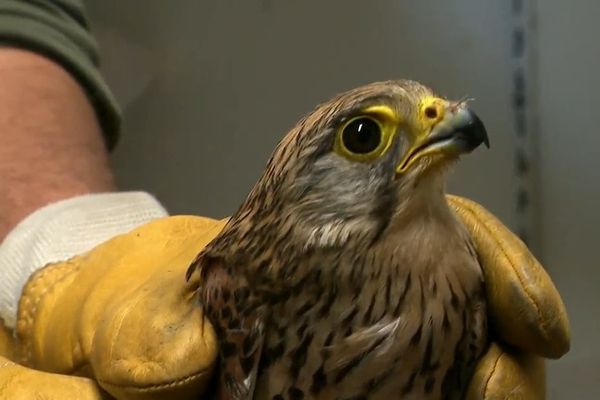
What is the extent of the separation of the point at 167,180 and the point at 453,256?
89cm

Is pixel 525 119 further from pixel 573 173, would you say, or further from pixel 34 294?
pixel 34 294

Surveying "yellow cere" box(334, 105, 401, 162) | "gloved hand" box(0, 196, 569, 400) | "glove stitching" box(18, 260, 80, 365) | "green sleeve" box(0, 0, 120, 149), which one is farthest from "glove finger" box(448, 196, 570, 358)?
"green sleeve" box(0, 0, 120, 149)

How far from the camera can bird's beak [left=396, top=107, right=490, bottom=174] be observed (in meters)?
0.51

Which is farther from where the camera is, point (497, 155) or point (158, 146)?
point (158, 146)

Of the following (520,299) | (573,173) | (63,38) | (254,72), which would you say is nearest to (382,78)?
(254,72)

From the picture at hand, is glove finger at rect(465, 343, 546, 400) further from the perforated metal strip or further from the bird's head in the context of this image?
the perforated metal strip

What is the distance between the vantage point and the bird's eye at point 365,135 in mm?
521

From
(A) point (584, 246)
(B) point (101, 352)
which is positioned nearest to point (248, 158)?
(A) point (584, 246)

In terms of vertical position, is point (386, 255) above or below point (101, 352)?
above

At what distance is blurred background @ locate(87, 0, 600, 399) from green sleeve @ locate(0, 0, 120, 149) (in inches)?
8.7

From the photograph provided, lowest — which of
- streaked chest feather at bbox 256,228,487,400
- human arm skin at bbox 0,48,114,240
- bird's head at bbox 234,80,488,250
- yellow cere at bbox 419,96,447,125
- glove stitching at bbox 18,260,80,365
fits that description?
glove stitching at bbox 18,260,80,365

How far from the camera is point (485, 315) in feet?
1.85

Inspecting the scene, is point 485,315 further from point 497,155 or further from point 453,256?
point 497,155

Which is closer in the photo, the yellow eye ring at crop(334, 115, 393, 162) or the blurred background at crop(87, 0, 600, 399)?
the yellow eye ring at crop(334, 115, 393, 162)
